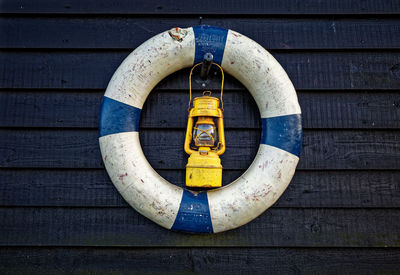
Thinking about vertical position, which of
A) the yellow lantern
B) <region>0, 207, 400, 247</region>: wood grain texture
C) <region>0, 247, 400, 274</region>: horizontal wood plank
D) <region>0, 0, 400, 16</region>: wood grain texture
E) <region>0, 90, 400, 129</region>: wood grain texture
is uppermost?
<region>0, 0, 400, 16</region>: wood grain texture

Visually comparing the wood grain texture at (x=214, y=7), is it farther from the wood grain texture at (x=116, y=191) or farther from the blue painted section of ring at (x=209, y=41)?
the wood grain texture at (x=116, y=191)

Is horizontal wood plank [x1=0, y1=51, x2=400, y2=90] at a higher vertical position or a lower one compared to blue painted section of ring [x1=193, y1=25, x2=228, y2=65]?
lower

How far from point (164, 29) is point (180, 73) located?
23 centimetres

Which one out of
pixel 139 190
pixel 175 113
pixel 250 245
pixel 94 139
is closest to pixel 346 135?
pixel 250 245

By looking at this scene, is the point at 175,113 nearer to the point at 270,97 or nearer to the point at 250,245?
the point at 270,97

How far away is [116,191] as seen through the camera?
51.3 inches

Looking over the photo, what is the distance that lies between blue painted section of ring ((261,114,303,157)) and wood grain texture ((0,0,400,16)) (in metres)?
0.56

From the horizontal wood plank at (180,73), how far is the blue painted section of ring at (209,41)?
0.14 m

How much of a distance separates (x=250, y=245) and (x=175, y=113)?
715 mm

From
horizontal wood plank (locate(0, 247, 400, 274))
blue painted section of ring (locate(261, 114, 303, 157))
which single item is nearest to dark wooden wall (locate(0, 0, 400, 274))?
horizontal wood plank (locate(0, 247, 400, 274))

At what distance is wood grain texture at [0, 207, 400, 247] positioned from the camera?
1.27 metres

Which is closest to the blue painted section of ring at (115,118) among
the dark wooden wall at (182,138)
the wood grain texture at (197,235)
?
the dark wooden wall at (182,138)

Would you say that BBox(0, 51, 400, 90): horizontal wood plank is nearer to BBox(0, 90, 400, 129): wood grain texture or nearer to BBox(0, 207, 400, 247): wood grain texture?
BBox(0, 90, 400, 129): wood grain texture

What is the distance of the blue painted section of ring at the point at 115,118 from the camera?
1.23m
